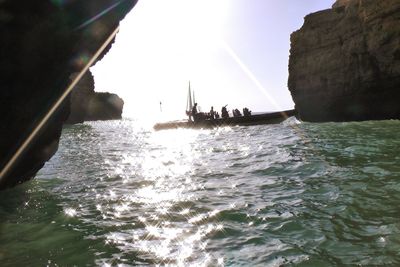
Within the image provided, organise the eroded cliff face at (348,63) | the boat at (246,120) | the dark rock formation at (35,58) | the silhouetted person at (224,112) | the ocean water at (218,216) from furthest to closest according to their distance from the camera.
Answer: the silhouetted person at (224,112), the boat at (246,120), the eroded cliff face at (348,63), the dark rock formation at (35,58), the ocean water at (218,216)

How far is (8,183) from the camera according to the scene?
10.3 meters

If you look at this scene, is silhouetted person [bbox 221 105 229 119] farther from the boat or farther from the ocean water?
the ocean water

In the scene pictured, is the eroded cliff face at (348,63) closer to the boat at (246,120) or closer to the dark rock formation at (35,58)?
the boat at (246,120)

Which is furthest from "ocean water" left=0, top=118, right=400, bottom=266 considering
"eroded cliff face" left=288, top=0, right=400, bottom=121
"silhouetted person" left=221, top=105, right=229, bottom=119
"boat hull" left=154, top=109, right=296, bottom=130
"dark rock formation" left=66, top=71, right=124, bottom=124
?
"dark rock formation" left=66, top=71, right=124, bottom=124

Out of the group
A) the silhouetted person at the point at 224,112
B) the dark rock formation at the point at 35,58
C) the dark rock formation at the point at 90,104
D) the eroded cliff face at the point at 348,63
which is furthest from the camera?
the dark rock formation at the point at 90,104

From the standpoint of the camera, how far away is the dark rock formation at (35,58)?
764 centimetres

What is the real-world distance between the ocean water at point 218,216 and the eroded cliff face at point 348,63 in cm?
1574

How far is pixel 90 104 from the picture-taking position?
115 m

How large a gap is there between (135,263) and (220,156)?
11.3 metres

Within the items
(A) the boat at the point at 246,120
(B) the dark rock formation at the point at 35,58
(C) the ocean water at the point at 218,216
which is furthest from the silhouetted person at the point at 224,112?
(B) the dark rock formation at the point at 35,58

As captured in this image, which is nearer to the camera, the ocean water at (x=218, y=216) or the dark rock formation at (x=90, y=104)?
the ocean water at (x=218, y=216)

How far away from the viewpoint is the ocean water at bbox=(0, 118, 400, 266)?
4754 millimetres

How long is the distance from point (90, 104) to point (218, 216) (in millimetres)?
114558

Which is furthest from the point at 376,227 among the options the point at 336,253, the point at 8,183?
the point at 8,183
